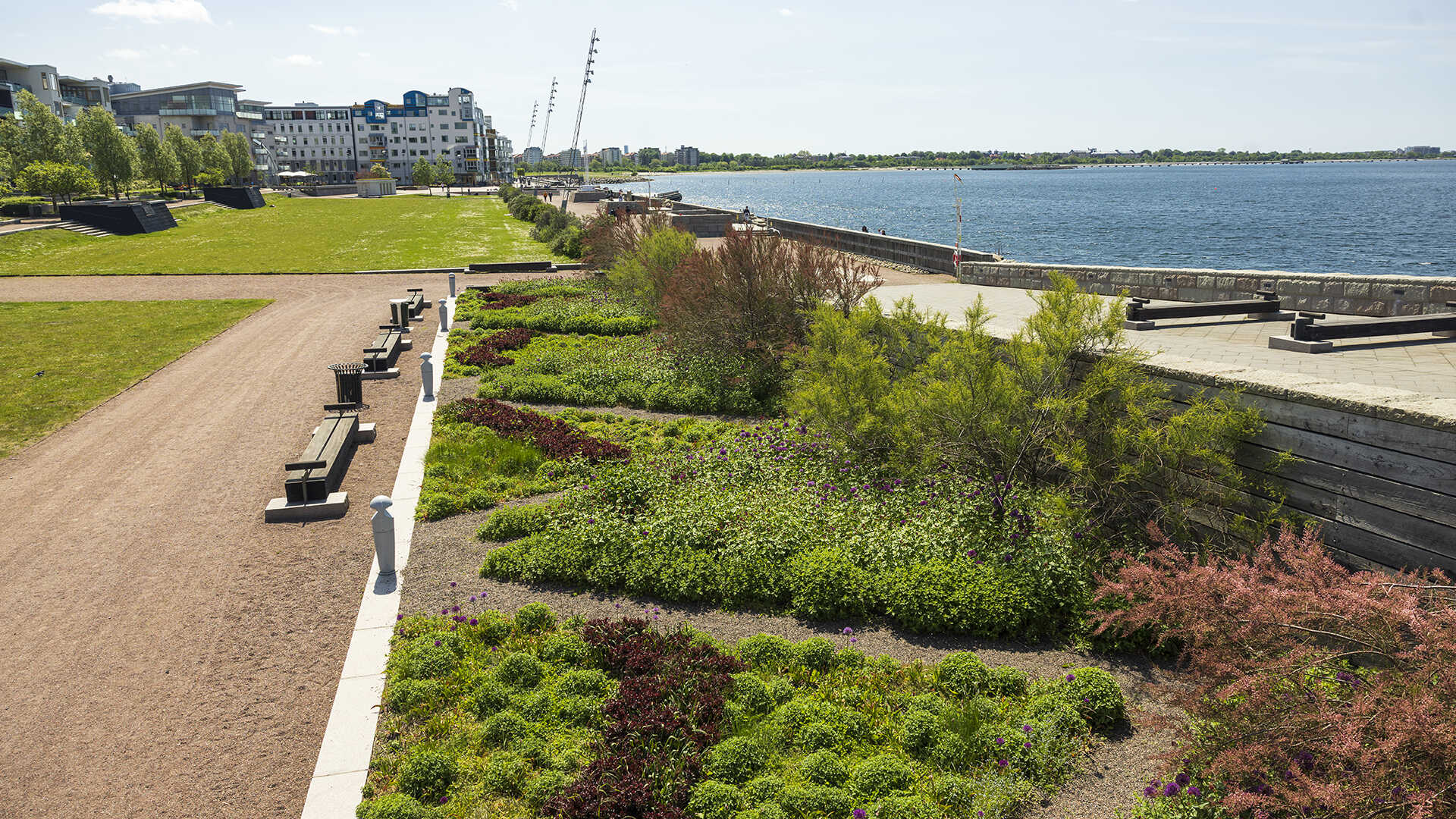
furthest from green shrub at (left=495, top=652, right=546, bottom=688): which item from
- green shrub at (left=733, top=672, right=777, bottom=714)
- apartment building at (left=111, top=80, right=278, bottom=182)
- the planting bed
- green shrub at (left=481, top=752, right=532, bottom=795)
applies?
apartment building at (left=111, top=80, right=278, bottom=182)

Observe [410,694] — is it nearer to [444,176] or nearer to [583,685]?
[583,685]

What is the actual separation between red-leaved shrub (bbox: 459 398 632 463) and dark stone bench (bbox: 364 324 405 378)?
3.18 meters

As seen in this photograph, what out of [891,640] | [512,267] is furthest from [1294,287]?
[512,267]

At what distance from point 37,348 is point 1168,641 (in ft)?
68.0

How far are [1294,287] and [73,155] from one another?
225ft

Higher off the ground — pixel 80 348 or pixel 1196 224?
pixel 1196 224

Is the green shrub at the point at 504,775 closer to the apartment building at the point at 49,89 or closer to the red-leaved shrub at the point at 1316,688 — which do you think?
the red-leaved shrub at the point at 1316,688

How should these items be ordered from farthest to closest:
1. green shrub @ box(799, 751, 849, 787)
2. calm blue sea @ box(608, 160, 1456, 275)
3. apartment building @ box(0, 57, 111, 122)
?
apartment building @ box(0, 57, 111, 122) → calm blue sea @ box(608, 160, 1456, 275) → green shrub @ box(799, 751, 849, 787)

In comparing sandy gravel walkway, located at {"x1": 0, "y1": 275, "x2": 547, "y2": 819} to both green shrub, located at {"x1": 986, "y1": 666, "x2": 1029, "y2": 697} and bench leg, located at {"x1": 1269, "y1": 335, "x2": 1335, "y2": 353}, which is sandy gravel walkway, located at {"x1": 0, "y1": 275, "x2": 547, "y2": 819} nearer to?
green shrub, located at {"x1": 986, "y1": 666, "x2": 1029, "y2": 697}

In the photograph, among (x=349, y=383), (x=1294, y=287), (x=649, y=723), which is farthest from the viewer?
(x=349, y=383)

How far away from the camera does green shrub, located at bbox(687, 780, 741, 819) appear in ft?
15.5

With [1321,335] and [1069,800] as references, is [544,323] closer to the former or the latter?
[1321,335]

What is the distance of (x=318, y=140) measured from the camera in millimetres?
164125

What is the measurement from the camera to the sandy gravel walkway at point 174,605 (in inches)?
207
